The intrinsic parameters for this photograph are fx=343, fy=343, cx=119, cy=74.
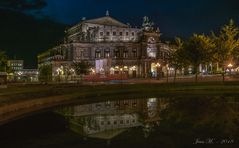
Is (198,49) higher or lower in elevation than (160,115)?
higher

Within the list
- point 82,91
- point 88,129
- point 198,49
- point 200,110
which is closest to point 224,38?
point 198,49

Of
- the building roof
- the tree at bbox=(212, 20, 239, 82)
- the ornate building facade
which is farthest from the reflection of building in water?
the building roof

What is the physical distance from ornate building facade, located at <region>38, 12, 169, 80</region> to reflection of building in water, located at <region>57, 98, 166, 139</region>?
251 feet

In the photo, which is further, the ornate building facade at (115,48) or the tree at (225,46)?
the ornate building facade at (115,48)

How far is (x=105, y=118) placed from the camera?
29.0 meters

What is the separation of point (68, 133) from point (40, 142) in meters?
2.91

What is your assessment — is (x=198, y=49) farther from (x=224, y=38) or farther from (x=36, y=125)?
(x=36, y=125)

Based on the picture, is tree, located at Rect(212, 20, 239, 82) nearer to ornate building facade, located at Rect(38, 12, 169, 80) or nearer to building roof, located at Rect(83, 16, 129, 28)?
ornate building facade, located at Rect(38, 12, 169, 80)

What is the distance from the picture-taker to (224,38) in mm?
78000

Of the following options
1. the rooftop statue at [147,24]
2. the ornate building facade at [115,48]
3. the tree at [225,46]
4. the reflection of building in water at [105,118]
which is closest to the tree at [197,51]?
the tree at [225,46]

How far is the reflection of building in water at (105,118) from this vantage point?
79.2 feet

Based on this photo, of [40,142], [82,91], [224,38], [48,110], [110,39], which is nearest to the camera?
[40,142]

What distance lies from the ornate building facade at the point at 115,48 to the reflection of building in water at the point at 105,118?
76.4 m

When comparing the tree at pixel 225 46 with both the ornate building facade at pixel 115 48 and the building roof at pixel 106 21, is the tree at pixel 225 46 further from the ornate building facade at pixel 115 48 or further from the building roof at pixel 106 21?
the building roof at pixel 106 21
